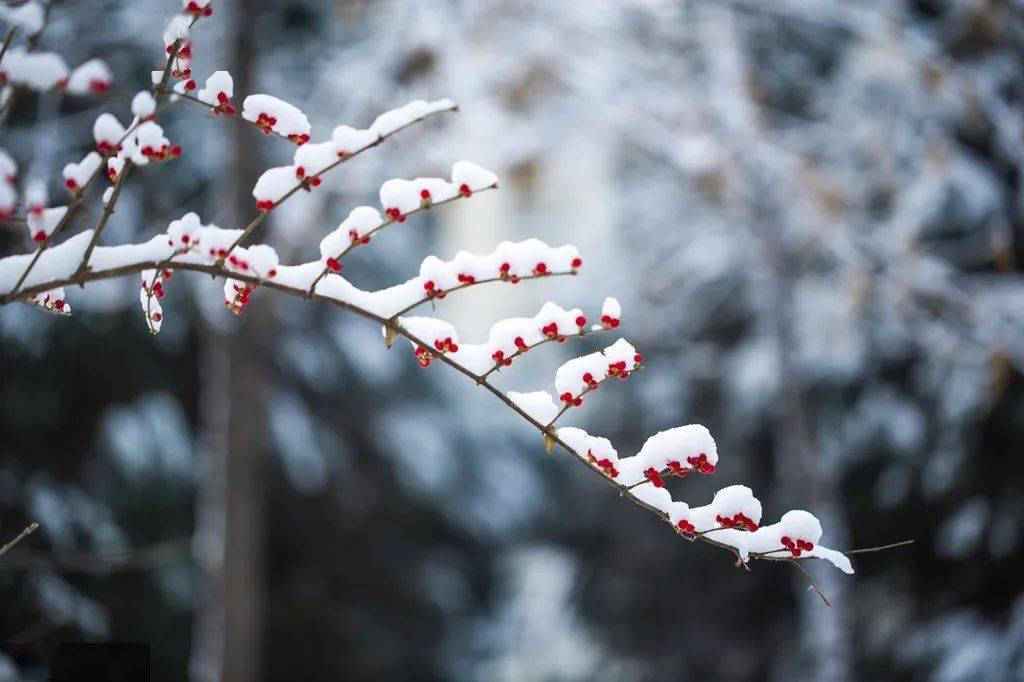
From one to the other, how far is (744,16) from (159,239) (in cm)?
449

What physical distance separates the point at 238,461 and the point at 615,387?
3454mm

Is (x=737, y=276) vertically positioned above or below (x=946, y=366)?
above

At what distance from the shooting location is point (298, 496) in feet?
19.6

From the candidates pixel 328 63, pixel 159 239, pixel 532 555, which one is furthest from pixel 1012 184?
pixel 532 555

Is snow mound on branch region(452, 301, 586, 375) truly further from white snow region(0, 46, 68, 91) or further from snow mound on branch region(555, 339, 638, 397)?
white snow region(0, 46, 68, 91)

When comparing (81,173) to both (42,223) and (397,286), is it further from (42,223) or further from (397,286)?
(397,286)

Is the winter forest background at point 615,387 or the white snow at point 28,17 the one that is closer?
the white snow at point 28,17

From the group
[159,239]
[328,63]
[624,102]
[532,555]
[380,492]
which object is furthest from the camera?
[532,555]

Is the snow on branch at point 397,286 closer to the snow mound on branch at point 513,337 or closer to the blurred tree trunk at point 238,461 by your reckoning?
the snow mound on branch at point 513,337

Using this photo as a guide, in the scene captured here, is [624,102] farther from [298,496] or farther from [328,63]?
[298,496]

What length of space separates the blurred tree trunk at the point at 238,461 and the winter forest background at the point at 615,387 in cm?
2

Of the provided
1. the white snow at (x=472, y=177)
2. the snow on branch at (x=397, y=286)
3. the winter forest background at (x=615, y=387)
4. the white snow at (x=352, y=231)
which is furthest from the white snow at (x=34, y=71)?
the winter forest background at (x=615, y=387)

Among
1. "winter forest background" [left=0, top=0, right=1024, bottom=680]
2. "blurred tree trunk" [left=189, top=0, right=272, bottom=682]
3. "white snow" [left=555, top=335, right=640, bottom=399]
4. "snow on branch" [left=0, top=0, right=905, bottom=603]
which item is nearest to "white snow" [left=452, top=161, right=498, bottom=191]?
"snow on branch" [left=0, top=0, right=905, bottom=603]

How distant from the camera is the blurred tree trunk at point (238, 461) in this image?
143 inches
